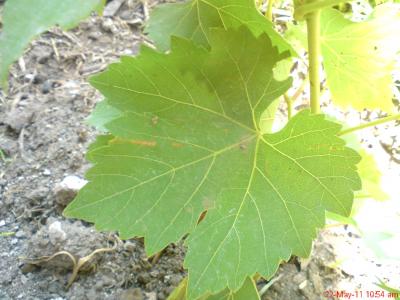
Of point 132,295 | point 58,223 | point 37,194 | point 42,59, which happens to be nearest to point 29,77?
point 42,59

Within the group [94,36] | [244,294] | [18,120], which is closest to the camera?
[244,294]

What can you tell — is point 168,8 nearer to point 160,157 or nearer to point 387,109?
point 160,157

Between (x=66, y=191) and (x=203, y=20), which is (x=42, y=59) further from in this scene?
(x=203, y=20)

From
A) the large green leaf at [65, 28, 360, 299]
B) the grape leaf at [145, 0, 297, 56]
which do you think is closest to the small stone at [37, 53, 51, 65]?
the grape leaf at [145, 0, 297, 56]

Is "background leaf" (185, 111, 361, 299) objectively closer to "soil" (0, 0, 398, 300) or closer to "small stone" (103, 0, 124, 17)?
"soil" (0, 0, 398, 300)

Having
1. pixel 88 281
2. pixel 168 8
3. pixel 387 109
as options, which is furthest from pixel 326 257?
pixel 168 8

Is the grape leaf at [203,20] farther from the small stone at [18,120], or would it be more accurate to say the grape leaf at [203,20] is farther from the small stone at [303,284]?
the small stone at [18,120]

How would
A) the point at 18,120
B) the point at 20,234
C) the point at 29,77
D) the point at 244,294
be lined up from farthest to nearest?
the point at 29,77
the point at 18,120
the point at 20,234
the point at 244,294
